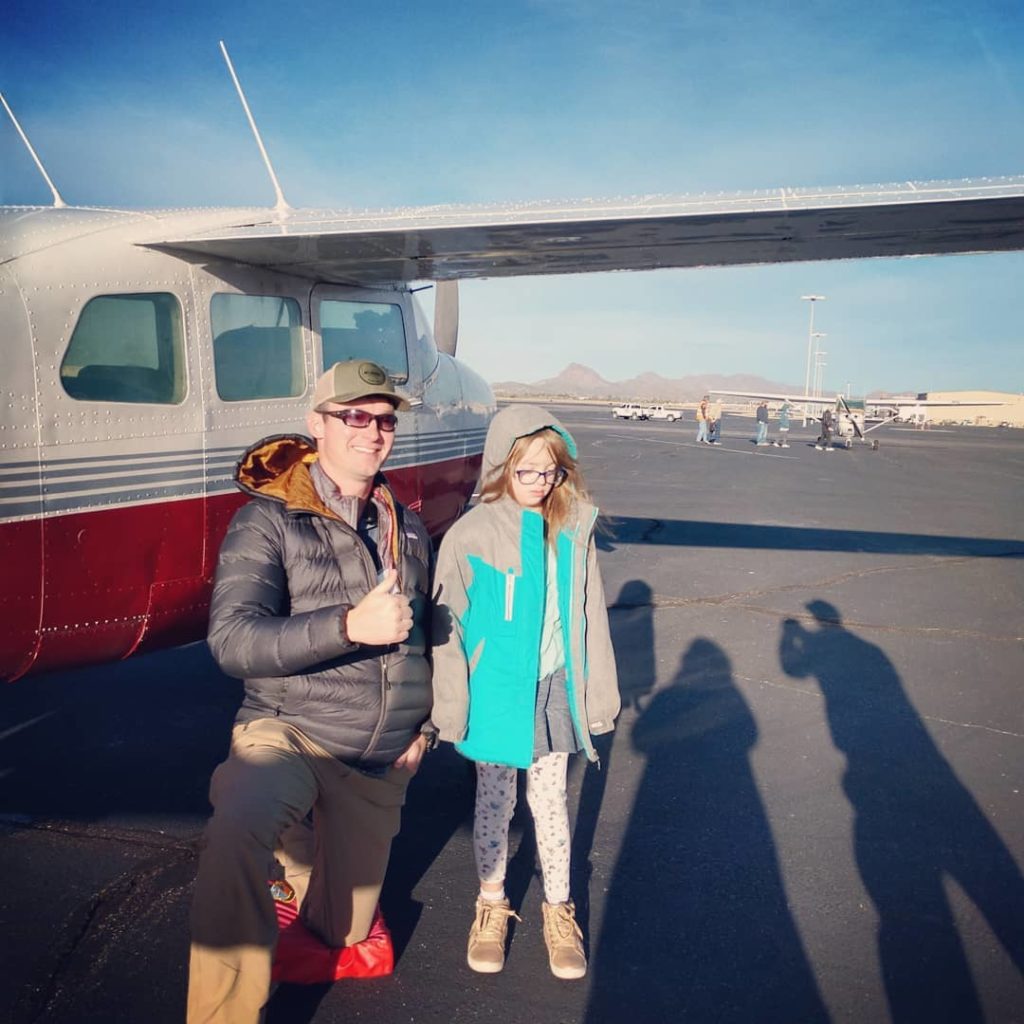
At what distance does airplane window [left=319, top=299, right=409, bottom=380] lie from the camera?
16.5 feet

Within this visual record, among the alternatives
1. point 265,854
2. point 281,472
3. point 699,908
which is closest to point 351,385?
point 281,472

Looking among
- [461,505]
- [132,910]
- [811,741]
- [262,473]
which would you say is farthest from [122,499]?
[811,741]

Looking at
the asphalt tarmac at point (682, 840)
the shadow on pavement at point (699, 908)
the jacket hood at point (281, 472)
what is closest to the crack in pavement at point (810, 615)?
the asphalt tarmac at point (682, 840)

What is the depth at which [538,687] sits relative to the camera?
2.82 meters

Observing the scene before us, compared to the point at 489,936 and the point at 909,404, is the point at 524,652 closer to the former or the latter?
the point at 489,936

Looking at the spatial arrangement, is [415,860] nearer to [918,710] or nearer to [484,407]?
[918,710]

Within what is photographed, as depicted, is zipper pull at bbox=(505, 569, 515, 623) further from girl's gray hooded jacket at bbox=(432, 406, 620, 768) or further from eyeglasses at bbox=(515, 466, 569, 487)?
eyeglasses at bbox=(515, 466, 569, 487)

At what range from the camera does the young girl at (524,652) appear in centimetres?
273

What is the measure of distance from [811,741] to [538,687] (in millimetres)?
2459

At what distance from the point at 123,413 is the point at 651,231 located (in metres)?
2.73

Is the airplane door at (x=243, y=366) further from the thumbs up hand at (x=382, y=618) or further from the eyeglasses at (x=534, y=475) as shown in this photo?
the thumbs up hand at (x=382, y=618)

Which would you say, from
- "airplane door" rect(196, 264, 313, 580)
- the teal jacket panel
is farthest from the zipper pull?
"airplane door" rect(196, 264, 313, 580)

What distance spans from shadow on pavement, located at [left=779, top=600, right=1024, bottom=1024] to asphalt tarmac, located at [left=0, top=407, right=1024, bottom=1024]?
0.01 m

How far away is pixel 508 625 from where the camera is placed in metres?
2.76
